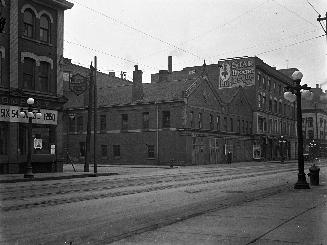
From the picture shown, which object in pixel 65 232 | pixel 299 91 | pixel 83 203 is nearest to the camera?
pixel 65 232

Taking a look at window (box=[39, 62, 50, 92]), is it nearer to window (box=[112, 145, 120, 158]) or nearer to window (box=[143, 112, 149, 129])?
window (box=[143, 112, 149, 129])

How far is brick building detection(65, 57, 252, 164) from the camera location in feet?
155

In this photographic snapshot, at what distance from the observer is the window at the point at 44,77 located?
95.6 ft

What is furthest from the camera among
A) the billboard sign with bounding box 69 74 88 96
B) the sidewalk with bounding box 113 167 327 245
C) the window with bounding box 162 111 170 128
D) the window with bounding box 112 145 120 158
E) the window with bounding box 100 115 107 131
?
the window with bounding box 100 115 107 131

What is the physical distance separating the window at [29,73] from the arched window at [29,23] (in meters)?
1.65

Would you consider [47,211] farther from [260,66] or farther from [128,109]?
[260,66]

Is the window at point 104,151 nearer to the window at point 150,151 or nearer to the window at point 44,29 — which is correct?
the window at point 150,151

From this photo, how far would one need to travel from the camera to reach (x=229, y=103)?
57.8 m

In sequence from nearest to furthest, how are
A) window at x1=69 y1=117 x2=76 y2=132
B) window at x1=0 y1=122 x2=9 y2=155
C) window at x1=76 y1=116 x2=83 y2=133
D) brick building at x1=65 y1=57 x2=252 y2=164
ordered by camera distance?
1. window at x1=0 y1=122 x2=9 y2=155
2. brick building at x1=65 y1=57 x2=252 y2=164
3. window at x1=76 y1=116 x2=83 y2=133
4. window at x1=69 y1=117 x2=76 y2=132

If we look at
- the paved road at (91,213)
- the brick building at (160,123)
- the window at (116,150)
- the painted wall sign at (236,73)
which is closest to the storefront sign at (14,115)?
the paved road at (91,213)

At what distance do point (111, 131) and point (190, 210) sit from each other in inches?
1633

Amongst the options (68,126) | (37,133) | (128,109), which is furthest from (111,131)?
(37,133)

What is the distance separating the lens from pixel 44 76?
29.4 m

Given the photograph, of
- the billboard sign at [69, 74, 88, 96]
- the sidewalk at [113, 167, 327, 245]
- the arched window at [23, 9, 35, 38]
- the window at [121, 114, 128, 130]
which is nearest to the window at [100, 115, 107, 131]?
the window at [121, 114, 128, 130]
